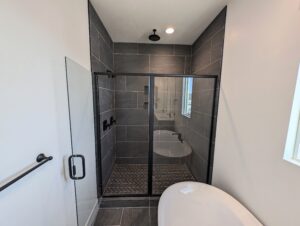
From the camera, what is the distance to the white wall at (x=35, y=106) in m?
0.65

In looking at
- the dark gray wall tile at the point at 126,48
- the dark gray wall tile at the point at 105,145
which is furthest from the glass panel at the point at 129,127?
the dark gray wall tile at the point at 126,48

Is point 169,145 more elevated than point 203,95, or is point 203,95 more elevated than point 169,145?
point 203,95

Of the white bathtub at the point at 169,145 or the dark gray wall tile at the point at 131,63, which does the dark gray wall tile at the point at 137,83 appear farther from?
the white bathtub at the point at 169,145

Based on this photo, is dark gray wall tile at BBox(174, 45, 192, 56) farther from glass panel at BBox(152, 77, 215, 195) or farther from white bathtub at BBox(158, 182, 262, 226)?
white bathtub at BBox(158, 182, 262, 226)

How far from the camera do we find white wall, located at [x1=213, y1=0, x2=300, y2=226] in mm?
909

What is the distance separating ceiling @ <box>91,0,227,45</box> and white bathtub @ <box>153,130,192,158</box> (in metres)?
1.74

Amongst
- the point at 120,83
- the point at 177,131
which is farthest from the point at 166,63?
the point at 177,131

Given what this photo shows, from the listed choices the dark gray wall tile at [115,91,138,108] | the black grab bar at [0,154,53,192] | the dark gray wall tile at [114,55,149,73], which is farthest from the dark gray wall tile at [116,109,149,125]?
the black grab bar at [0,154,53,192]

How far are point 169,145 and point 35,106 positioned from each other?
232 cm

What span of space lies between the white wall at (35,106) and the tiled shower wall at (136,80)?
1593mm

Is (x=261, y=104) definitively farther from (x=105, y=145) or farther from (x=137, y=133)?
(x=137, y=133)

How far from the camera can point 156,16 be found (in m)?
1.84

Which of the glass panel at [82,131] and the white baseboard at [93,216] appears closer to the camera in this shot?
the glass panel at [82,131]

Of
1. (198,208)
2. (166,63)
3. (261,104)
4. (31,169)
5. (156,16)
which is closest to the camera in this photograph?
(31,169)
